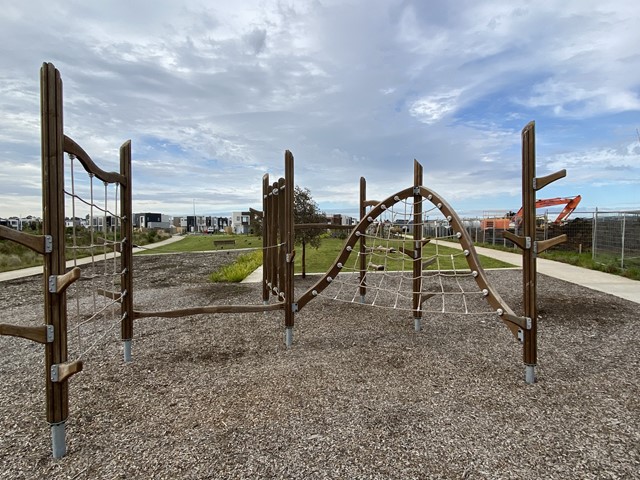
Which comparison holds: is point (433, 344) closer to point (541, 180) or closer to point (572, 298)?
point (541, 180)

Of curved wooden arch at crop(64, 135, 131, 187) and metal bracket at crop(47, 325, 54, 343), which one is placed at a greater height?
curved wooden arch at crop(64, 135, 131, 187)

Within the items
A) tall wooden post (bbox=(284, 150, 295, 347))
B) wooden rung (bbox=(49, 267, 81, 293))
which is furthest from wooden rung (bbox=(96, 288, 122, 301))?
tall wooden post (bbox=(284, 150, 295, 347))

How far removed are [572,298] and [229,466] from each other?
263 inches

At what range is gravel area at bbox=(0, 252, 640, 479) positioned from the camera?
216 cm

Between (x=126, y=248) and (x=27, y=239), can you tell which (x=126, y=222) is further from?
(x=27, y=239)

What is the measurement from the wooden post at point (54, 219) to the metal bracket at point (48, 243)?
2 centimetres

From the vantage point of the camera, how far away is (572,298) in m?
6.61

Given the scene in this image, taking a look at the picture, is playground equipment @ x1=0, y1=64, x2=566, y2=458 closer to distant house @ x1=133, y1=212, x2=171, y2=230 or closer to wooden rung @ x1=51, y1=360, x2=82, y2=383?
wooden rung @ x1=51, y1=360, x2=82, y2=383

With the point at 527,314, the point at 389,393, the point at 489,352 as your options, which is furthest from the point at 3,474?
the point at 489,352

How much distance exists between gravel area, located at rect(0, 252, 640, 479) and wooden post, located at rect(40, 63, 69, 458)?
41 cm

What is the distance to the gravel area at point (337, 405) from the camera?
2164 millimetres

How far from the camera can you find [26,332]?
2096mm

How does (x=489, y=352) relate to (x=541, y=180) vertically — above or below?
below

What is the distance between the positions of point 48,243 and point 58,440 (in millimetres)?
1186
